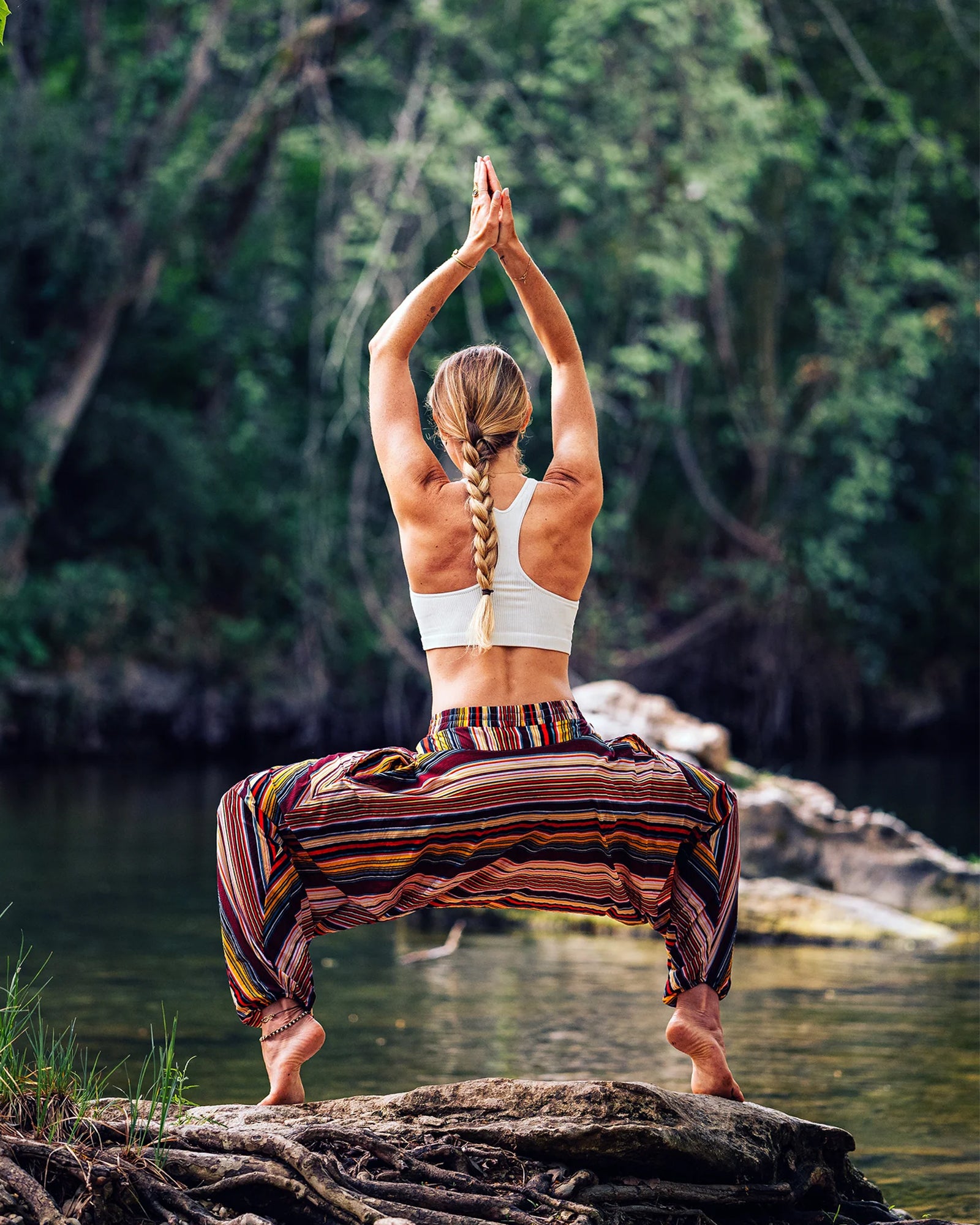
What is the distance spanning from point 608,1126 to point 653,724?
24.9ft

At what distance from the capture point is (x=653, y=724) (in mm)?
11352

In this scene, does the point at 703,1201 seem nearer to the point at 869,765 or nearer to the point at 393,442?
the point at 393,442

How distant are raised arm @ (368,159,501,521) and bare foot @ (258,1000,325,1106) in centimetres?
115

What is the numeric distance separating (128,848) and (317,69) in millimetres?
9033

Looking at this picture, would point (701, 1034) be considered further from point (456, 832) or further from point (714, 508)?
point (714, 508)

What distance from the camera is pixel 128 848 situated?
1308cm

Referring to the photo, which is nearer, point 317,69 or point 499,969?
point 499,969

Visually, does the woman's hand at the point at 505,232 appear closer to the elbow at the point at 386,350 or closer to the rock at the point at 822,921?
the elbow at the point at 386,350

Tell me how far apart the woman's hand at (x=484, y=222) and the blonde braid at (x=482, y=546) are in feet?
1.63

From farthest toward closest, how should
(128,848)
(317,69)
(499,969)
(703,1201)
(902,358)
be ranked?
(902,358), (317,69), (128,848), (499,969), (703,1201)

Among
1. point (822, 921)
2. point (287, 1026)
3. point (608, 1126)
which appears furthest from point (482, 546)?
point (822, 921)

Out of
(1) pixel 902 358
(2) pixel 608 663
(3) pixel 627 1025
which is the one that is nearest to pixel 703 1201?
(3) pixel 627 1025

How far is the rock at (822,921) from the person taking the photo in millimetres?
9828

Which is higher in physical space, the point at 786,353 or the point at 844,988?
the point at 786,353
